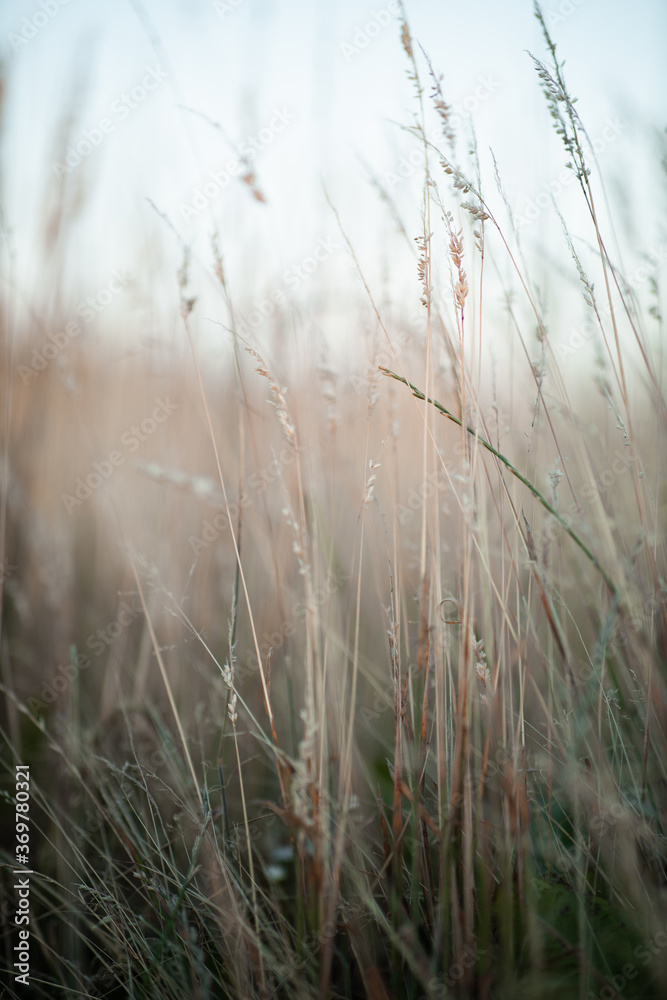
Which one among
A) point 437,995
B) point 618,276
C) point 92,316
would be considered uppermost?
point 92,316

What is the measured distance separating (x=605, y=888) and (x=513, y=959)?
0.68 feet

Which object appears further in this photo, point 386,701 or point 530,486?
point 386,701

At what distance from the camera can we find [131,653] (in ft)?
5.39

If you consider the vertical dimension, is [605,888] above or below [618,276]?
below

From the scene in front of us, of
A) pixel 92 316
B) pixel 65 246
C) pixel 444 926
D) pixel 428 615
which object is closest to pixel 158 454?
pixel 92 316

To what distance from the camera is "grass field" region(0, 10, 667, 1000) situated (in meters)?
0.67

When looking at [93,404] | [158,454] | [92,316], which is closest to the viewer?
[92,316]

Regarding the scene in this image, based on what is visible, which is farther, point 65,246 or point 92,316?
point 92,316

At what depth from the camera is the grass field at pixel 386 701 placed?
0.67 meters

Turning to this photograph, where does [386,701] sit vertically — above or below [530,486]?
below

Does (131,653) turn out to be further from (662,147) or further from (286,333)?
(662,147)

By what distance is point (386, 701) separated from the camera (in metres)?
0.97

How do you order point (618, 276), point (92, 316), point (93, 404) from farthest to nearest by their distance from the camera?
point (93, 404) → point (92, 316) → point (618, 276)

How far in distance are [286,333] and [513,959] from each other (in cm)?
120
